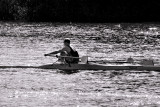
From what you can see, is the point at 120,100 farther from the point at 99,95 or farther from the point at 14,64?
the point at 14,64

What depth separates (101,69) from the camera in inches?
1292

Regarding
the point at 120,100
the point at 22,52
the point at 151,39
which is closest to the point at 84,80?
the point at 120,100

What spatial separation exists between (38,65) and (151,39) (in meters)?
25.5

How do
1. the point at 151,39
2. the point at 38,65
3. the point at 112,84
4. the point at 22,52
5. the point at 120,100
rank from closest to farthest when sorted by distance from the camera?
the point at 120,100 → the point at 112,84 → the point at 38,65 → the point at 22,52 → the point at 151,39

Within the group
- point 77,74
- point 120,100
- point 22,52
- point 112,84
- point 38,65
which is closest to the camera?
point 120,100

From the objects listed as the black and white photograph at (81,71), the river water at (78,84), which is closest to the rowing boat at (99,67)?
the black and white photograph at (81,71)

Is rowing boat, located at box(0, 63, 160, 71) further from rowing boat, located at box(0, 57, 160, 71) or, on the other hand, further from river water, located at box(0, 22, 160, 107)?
river water, located at box(0, 22, 160, 107)
